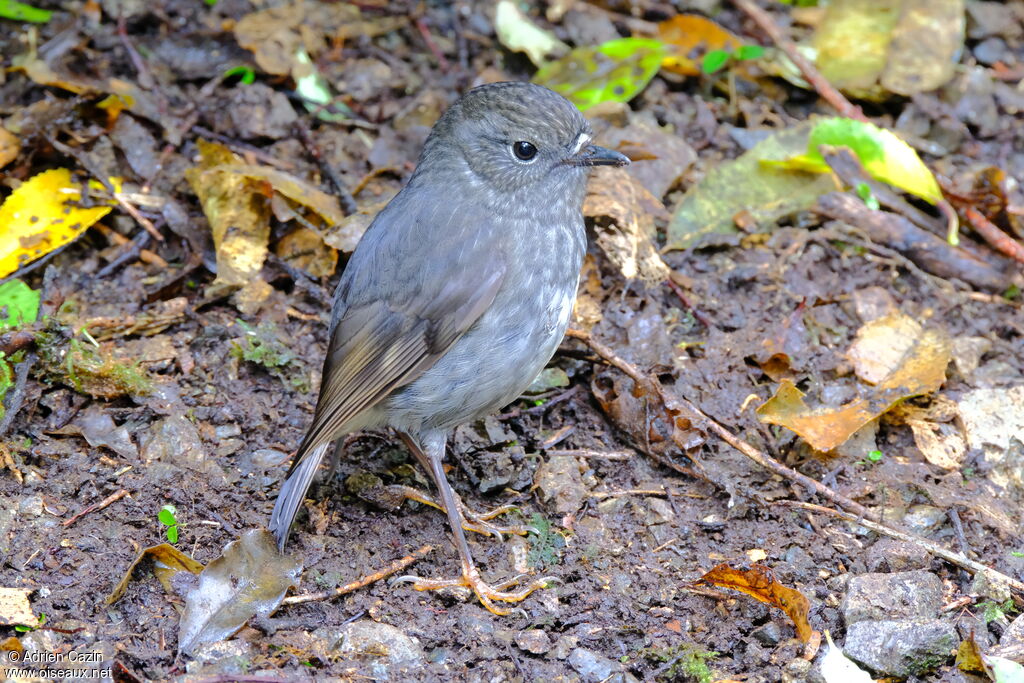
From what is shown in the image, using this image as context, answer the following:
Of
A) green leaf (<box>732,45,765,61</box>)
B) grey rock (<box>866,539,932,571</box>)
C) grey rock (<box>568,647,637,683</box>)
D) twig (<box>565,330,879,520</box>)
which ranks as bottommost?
grey rock (<box>568,647,637,683</box>)

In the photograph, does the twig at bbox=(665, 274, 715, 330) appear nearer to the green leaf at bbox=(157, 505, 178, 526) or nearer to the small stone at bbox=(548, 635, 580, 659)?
the small stone at bbox=(548, 635, 580, 659)

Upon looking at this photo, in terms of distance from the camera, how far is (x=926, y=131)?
600 centimetres

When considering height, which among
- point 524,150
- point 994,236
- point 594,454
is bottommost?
point 594,454

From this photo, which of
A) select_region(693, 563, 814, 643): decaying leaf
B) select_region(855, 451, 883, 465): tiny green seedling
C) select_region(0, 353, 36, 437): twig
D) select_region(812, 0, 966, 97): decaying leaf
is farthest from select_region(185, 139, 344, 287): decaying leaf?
select_region(812, 0, 966, 97): decaying leaf

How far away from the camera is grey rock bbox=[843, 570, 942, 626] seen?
11.8 ft

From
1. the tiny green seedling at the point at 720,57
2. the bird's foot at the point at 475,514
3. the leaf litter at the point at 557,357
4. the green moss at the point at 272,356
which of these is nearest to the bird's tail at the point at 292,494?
the leaf litter at the point at 557,357

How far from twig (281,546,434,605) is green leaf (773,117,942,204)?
2776mm

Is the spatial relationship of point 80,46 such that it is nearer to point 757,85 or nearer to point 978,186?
point 757,85

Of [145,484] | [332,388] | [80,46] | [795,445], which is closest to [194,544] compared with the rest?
[145,484]

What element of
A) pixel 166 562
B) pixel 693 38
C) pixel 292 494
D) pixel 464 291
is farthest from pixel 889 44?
pixel 166 562

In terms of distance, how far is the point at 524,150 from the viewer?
4211 mm

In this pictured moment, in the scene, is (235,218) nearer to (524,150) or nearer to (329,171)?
(329,171)

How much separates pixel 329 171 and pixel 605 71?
1.58 m

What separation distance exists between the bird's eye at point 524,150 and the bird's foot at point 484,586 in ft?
4.93
